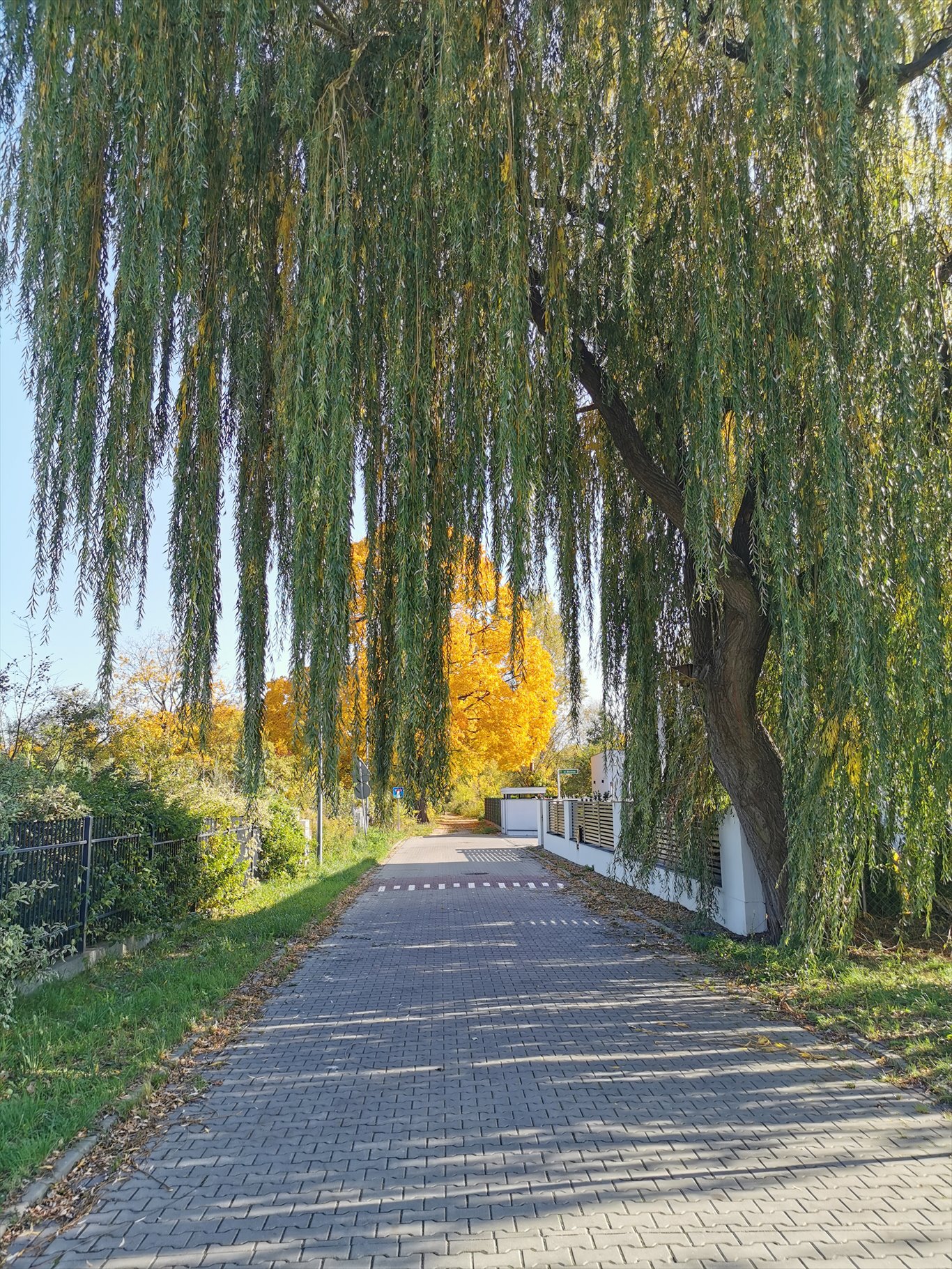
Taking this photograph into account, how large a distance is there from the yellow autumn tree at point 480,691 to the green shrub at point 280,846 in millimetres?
1479

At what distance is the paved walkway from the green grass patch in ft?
1.43

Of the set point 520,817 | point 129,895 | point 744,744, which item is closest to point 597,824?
point 744,744

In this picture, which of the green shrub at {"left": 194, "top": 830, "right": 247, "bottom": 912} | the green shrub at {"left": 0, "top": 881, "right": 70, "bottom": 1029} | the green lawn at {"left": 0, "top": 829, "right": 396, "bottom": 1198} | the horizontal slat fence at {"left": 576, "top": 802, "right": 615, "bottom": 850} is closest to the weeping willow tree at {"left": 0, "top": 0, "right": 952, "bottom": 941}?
the green lawn at {"left": 0, "top": 829, "right": 396, "bottom": 1198}

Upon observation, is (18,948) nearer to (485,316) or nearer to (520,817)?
(485,316)

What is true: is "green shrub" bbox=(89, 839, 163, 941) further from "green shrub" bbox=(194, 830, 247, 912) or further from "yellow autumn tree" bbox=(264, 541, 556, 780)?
"yellow autumn tree" bbox=(264, 541, 556, 780)

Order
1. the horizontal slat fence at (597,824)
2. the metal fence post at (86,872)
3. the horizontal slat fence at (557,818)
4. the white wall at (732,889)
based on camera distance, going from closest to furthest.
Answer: the metal fence post at (86,872)
the white wall at (732,889)
the horizontal slat fence at (597,824)
the horizontal slat fence at (557,818)

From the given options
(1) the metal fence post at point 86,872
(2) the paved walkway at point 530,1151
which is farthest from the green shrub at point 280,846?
(2) the paved walkway at point 530,1151

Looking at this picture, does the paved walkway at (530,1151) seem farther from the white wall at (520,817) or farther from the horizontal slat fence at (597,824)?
the white wall at (520,817)

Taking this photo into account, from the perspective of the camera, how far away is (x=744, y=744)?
9.56 metres

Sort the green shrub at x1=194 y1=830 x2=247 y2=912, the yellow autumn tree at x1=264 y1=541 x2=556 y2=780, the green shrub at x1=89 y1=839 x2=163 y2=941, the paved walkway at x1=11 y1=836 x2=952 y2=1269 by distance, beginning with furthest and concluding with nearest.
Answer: the green shrub at x1=194 y1=830 x2=247 y2=912, the green shrub at x1=89 y1=839 x2=163 y2=941, the yellow autumn tree at x1=264 y1=541 x2=556 y2=780, the paved walkway at x1=11 y1=836 x2=952 y2=1269

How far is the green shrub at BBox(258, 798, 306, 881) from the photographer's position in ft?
64.1

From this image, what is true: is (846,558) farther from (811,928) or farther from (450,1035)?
(450,1035)

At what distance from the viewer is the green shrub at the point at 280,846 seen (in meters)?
19.5

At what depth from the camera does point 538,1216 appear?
12.7 feet
